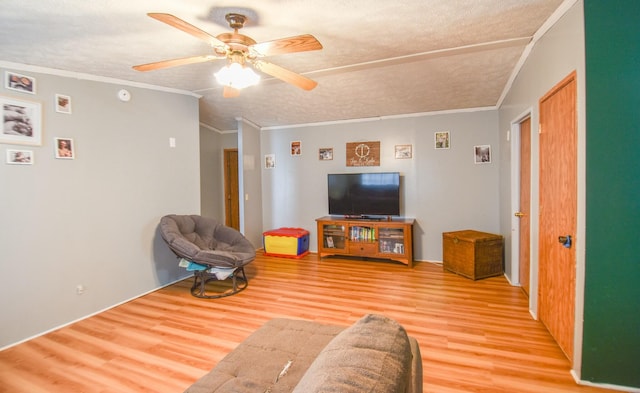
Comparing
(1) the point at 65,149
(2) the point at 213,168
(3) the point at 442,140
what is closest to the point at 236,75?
(1) the point at 65,149

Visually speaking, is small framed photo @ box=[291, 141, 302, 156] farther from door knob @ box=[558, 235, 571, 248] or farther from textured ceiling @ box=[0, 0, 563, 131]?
door knob @ box=[558, 235, 571, 248]

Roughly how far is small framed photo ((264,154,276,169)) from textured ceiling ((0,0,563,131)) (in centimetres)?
179

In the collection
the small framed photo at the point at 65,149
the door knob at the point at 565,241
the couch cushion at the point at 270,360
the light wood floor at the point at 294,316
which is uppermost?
the small framed photo at the point at 65,149

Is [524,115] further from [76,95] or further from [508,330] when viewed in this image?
[76,95]

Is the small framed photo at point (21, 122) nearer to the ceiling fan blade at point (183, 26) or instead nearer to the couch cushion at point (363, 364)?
the ceiling fan blade at point (183, 26)

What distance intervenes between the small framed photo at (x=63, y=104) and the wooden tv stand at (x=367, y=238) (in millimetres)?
3306

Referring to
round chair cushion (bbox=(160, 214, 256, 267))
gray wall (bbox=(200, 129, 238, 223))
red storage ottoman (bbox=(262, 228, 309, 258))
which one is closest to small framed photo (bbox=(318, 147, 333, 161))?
red storage ottoman (bbox=(262, 228, 309, 258))

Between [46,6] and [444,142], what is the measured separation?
4420mm

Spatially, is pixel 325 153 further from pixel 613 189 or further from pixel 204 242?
pixel 613 189

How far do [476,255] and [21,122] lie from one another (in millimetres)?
4793

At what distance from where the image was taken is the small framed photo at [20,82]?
2.37 meters

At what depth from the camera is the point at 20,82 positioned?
7.98 feet

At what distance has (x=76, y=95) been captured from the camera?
2.78 metres

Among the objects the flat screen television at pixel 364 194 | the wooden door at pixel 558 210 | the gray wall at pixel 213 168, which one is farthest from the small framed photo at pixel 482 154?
the gray wall at pixel 213 168
